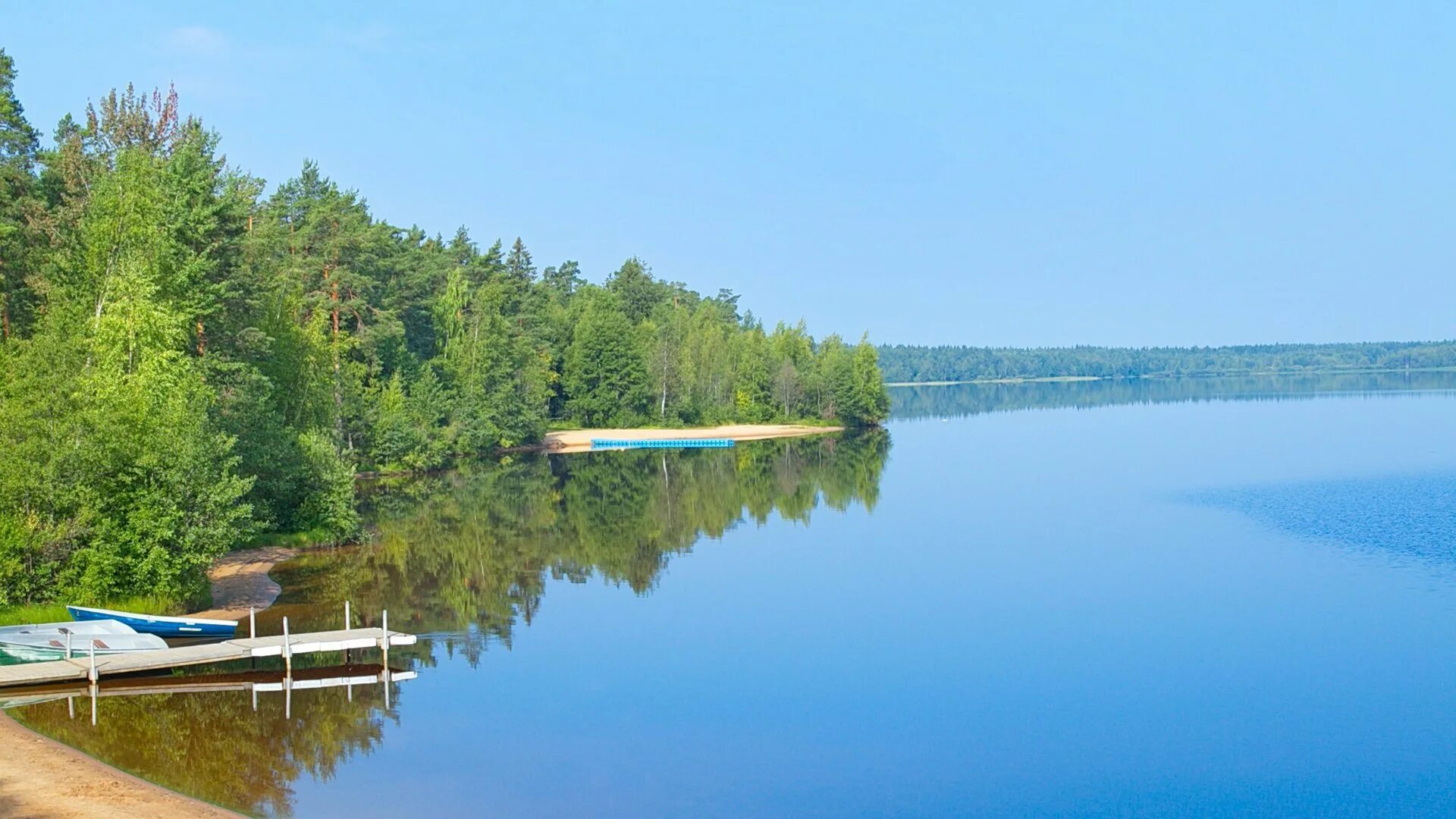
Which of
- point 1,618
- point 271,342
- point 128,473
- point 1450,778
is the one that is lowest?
point 1450,778

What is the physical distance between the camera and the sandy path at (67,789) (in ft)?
58.8

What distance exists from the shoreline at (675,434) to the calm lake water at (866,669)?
40.9m

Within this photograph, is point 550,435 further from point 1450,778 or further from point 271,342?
point 1450,778

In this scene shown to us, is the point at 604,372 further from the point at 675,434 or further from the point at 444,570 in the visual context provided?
the point at 444,570

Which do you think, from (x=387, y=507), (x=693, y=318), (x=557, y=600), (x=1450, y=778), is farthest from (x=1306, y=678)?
(x=693, y=318)

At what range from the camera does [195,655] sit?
26078 mm

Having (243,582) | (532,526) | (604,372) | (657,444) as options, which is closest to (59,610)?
(243,582)

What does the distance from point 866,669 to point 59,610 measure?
18.6 m

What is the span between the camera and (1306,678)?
1051 inches

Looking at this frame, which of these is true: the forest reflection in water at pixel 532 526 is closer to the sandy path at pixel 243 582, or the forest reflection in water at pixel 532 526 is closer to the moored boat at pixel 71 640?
the sandy path at pixel 243 582

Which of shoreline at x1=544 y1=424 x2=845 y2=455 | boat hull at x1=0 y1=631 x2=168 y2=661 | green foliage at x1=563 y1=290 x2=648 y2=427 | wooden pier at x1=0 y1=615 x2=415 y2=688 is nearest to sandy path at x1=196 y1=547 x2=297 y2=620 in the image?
wooden pier at x1=0 y1=615 x2=415 y2=688

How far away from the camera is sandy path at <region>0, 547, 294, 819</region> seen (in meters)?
17.9

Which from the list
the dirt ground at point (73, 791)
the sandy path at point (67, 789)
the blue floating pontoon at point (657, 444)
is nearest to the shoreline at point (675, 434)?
the blue floating pontoon at point (657, 444)

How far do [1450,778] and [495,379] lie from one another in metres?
75.9
